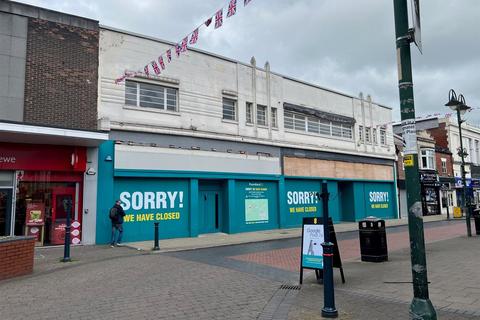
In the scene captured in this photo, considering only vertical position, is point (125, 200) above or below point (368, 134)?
below

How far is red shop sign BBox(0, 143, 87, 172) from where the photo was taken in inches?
557

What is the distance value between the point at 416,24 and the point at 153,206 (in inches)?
551

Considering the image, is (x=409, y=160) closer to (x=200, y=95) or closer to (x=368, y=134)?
(x=200, y=95)

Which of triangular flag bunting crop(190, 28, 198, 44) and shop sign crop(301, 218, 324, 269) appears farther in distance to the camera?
triangular flag bunting crop(190, 28, 198, 44)

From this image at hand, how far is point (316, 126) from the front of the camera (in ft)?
85.1

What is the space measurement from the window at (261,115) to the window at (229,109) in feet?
5.59

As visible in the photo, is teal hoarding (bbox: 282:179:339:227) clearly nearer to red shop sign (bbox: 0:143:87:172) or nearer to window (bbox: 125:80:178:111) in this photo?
window (bbox: 125:80:178:111)

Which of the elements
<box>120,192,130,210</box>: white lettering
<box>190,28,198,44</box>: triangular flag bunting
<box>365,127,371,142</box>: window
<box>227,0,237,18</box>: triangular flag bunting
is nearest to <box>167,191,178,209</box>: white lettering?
<box>120,192,130,210</box>: white lettering

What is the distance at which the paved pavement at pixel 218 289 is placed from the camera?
20.3ft

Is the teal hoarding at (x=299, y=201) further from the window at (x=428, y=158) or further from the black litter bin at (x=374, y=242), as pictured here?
the window at (x=428, y=158)

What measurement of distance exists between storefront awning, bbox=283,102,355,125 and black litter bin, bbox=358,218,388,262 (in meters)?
13.6

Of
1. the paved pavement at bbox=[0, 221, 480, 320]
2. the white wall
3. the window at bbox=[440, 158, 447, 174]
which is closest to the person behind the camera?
the paved pavement at bbox=[0, 221, 480, 320]

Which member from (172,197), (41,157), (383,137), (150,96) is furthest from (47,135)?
(383,137)

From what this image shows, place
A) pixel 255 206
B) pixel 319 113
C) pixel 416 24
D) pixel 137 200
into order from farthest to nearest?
1. pixel 319 113
2. pixel 255 206
3. pixel 137 200
4. pixel 416 24
